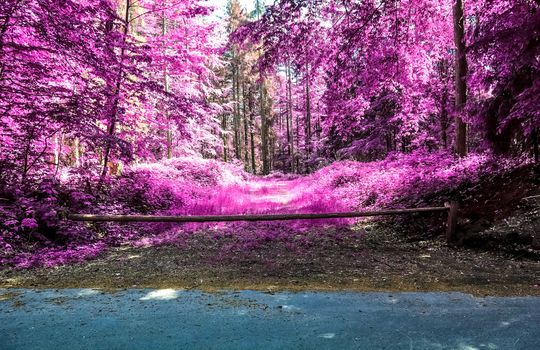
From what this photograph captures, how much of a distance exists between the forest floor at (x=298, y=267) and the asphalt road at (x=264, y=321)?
1.43 feet

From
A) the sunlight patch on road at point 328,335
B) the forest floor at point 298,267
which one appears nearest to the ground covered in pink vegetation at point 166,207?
the forest floor at point 298,267

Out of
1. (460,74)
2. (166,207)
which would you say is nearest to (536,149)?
(460,74)

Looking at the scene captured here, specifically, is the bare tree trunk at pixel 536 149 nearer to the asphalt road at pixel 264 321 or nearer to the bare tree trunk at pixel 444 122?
the asphalt road at pixel 264 321

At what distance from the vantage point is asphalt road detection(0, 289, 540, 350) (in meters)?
3.11

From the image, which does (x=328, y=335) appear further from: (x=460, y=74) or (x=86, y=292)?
(x=460, y=74)

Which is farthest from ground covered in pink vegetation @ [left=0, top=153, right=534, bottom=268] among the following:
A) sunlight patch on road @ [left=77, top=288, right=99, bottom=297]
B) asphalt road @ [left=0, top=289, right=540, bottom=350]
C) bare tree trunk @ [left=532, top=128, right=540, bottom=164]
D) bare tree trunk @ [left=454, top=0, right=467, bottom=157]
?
asphalt road @ [left=0, top=289, right=540, bottom=350]

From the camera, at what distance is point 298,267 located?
557 cm

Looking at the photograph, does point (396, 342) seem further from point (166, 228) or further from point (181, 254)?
point (166, 228)

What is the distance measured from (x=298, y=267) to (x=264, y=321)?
211 centimetres

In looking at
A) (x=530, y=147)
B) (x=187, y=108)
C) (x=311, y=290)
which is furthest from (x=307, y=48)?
(x=530, y=147)

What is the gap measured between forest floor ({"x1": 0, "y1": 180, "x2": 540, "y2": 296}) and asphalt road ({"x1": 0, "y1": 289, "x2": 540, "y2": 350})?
434 millimetres

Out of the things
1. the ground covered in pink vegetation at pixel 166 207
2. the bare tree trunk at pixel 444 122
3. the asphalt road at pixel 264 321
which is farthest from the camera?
the bare tree trunk at pixel 444 122

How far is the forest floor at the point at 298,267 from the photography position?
15.3 ft

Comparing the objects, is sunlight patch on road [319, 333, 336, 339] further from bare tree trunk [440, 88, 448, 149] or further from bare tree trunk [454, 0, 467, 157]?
bare tree trunk [440, 88, 448, 149]
